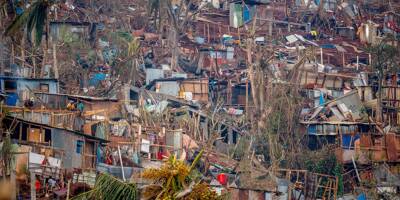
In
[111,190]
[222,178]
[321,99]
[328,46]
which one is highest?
[328,46]

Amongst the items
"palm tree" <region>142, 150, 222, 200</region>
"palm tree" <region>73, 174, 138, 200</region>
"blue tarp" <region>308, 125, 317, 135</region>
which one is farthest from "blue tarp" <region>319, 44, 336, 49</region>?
"palm tree" <region>142, 150, 222, 200</region>

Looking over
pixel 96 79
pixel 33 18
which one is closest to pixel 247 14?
pixel 96 79

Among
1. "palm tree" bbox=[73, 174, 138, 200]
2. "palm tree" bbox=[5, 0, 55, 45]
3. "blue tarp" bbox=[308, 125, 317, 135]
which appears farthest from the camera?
"blue tarp" bbox=[308, 125, 317, 135]

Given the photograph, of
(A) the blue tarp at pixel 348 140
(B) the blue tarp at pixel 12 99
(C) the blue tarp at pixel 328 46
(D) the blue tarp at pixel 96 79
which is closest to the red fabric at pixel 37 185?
(B) the blue tarp at pixel 12 99

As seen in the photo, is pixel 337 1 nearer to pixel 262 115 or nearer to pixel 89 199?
pixel 262 115

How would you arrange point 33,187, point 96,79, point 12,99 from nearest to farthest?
point 33,187
point 12,99
point 96,79

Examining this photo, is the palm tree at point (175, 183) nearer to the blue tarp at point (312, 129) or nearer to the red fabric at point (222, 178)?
the red fabric at point (222, 178)

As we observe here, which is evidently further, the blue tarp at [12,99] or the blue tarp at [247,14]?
the blue tarp at [247,14]

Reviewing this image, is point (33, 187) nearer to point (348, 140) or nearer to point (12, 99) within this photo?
point (12, 99)

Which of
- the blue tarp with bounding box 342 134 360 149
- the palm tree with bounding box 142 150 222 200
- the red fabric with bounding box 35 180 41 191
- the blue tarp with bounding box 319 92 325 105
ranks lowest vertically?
the blue tarp with bounding box 342 134 360 149

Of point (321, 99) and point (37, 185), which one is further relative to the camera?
point (321, 99)

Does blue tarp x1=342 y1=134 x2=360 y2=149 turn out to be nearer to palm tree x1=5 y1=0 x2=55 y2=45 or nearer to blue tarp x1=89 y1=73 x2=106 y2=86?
blue tarp x1=89 y1=73 x2=106 y2=86
